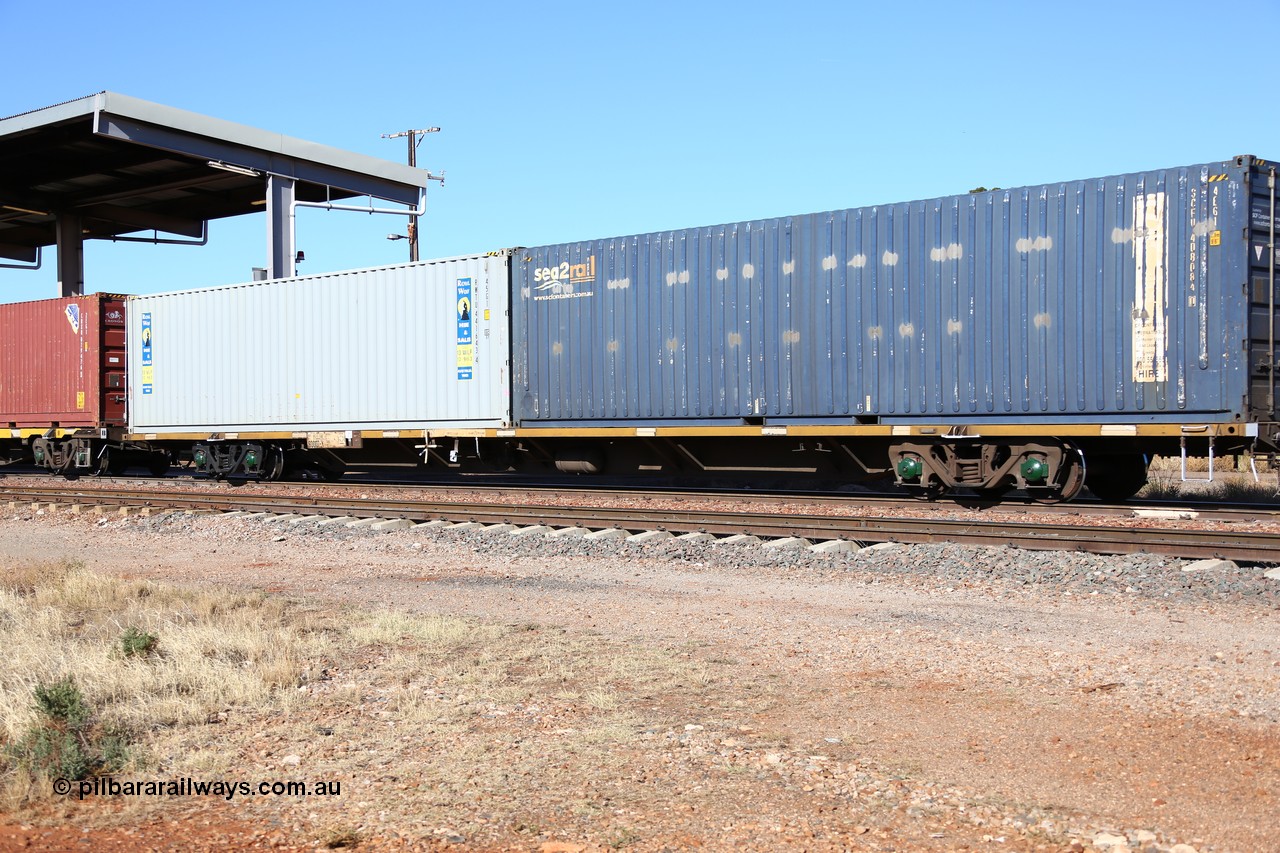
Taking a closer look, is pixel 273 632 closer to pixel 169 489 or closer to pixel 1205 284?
pixel 1205 284

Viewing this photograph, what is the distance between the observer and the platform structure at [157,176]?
91.1ft

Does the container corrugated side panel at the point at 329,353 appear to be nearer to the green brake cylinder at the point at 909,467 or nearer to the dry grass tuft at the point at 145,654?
the green brake cylinder at the point at 909,467

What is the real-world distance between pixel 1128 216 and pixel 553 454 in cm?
902

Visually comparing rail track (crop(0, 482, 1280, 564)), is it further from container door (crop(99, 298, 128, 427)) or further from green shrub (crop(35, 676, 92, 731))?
green shrub (crop(35, 676, 92, 731))

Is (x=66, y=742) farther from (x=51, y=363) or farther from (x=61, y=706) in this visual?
(x=51, y=363)

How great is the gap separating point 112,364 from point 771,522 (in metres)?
16.3

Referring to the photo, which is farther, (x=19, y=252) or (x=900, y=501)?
(x=19, y=252)

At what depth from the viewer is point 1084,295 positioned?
12812 mm

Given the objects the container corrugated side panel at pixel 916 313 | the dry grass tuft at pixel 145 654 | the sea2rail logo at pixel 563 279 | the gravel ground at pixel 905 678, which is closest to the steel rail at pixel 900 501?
the container corrugated side panel at pixel 916 313

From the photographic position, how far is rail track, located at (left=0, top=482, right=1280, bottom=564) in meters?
9.88

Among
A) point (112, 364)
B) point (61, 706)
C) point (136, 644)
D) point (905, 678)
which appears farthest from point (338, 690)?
point (112, 364)

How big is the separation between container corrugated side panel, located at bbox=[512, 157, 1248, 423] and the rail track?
155cm

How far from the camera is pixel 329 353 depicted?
19531 millimetres

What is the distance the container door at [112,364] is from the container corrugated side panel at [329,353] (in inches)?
11.8
